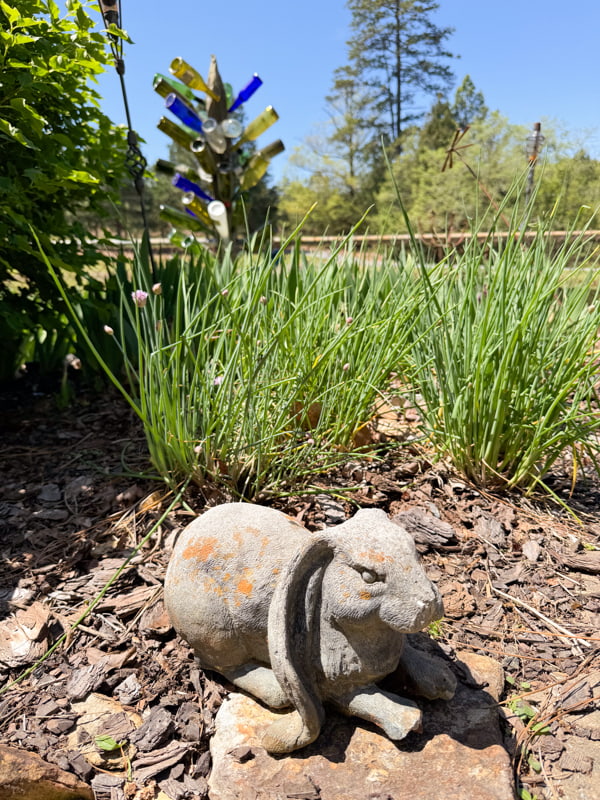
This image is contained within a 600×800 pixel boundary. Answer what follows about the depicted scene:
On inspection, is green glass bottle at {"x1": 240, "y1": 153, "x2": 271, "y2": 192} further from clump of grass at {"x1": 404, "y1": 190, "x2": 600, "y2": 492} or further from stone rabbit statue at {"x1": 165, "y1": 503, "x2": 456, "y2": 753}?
stone rabbit statue at {"x1": 165, "y1": 503, "x2": 456, "y2": 753}

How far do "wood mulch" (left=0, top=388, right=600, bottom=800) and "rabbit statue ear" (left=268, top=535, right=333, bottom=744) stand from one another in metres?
0.31

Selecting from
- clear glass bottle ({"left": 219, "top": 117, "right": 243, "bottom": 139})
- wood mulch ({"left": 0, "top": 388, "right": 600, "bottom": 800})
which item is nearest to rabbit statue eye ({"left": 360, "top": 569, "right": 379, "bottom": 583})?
wood mulch ({"left": 0, "top": 388, "right": 600, "bottom": 800})

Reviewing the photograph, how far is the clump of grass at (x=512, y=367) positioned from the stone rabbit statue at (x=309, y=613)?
94cm

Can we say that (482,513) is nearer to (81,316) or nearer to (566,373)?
(566,373)

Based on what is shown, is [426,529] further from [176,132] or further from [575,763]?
[176,132]

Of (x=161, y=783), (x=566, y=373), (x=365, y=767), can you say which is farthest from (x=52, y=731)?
(x=566, y=373)

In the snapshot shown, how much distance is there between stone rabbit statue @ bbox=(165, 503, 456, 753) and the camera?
3.42 ft

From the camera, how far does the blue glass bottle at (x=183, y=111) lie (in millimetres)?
5727

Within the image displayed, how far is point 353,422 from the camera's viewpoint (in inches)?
81.2

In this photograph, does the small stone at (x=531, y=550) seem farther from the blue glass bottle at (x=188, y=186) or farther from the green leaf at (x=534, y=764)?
the blue glass bottle at (x=188, y=186)

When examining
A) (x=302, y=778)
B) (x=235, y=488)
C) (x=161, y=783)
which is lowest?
(x=161, y=783)

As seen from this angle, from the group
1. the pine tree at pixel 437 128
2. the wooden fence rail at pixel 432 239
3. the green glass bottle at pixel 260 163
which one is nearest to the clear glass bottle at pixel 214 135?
the green glass bottle at pixel 260 163

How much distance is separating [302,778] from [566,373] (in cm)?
148

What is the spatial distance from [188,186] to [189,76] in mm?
1210
